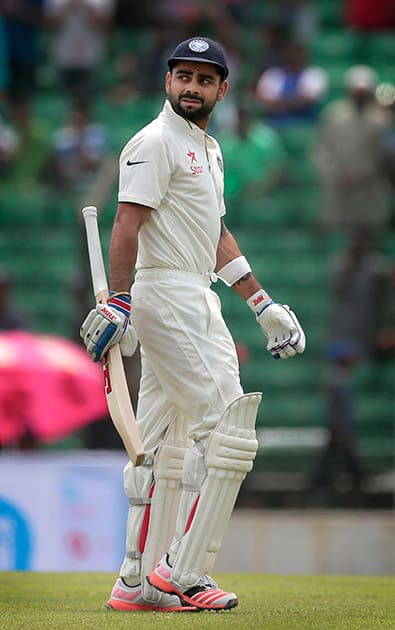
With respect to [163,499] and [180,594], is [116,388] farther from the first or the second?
[180,594]

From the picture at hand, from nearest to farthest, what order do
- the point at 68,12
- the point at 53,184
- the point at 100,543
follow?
the point at 100,543, the point at 53,184, the point at 68,12

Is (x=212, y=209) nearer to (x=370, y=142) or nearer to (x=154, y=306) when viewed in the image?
(x=154, y=306)

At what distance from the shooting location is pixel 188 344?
5551 millimetres

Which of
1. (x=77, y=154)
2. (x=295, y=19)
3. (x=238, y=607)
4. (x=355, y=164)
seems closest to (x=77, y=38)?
(x=77, y=154)

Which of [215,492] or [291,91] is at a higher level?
[291,91]

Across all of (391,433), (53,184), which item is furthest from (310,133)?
(391,433)

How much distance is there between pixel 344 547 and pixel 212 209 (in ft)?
16.2

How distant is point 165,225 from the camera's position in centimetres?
562

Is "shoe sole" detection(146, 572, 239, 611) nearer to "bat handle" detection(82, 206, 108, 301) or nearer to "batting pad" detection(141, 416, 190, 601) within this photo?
"batting pad" detection(141, 416, 190, 601)

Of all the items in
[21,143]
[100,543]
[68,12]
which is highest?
[68,12]

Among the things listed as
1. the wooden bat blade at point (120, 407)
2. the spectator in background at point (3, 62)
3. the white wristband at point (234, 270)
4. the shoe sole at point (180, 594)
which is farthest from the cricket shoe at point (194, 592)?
the spectator in background at point (3, 62)

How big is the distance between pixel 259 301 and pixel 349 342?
554 cm

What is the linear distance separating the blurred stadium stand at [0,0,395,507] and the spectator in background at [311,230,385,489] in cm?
24

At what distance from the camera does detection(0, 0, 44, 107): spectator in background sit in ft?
48.1
